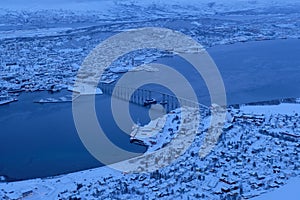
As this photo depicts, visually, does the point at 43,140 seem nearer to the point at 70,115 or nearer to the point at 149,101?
the point at 70,115

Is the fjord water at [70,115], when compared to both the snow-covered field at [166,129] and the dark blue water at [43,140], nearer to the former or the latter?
the dark blue water at [43,140]

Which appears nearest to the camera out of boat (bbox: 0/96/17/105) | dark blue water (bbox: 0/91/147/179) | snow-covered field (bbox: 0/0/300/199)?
snow-covered field (bbox: 0/0/300/199)

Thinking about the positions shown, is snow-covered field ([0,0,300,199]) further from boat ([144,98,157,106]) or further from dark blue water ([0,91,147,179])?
boat ([144,98,157,106])

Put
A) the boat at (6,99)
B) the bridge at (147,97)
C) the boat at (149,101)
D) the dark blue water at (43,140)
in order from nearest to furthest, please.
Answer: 1. the dark blue water at (43,140)
2. the bridge at (147,97)
3. the boat at (149,101)
4. the boat at (6,99)

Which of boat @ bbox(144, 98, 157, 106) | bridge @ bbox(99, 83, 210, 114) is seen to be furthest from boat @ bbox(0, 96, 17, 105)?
boat @ bbox(144, 98, 157, 106)

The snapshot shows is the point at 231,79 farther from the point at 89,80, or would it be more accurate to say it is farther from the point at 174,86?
the point at 89,80

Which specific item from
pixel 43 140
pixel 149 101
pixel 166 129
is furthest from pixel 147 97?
pixel 43 140

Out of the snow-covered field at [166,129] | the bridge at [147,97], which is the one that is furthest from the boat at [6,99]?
the bridge at [147,97]
